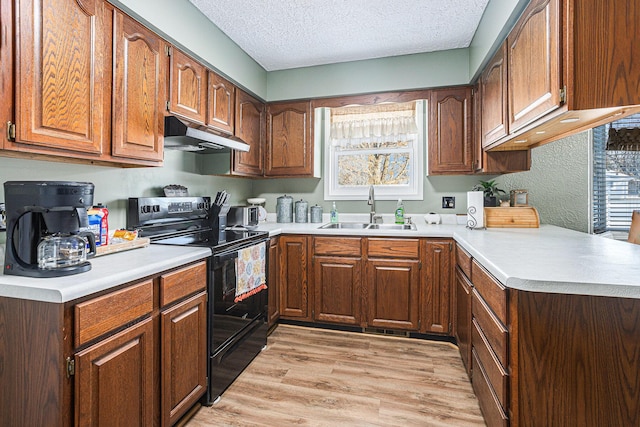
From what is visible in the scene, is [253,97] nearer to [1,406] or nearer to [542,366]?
[1,406]

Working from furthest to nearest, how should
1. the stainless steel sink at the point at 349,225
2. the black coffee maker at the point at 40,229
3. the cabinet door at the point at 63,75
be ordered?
the stainless steel sink at the point at 349,225 < the cabinet door at the point at 63,75 < the black coffee maker at the point at 40,229

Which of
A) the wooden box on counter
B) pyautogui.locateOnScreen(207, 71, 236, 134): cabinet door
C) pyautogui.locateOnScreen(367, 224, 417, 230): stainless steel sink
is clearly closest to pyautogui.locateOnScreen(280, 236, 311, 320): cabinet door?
pyautogui.locateOnScreen(367, 224, 417, 230): stainless steel sink

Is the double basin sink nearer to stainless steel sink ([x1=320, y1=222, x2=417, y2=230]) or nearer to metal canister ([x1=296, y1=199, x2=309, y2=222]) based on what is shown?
stainless steel sink ([x1=320, y1=222, x2=417, y2=230])

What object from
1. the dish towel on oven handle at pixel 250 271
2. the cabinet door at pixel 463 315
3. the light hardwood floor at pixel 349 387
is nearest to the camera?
the light hardwood floor at pixel 349 387

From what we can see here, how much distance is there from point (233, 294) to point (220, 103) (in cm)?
157

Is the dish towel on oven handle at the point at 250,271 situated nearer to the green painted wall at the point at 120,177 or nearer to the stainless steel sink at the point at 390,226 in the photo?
the green painted wall at the point at 120,177

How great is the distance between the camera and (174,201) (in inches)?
92.3

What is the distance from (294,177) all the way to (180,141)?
1437 mm

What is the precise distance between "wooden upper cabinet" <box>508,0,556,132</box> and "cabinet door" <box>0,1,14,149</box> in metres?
2.17

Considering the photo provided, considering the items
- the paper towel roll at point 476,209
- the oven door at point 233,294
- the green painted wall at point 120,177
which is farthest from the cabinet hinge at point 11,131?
the paper towel roll at point 476,209

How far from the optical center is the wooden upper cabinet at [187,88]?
210cm

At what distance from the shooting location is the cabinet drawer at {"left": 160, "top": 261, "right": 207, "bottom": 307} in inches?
57.5

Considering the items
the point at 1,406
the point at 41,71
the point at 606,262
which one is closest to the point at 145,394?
the point at 1,406

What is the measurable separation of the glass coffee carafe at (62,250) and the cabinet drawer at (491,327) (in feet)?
5.39
